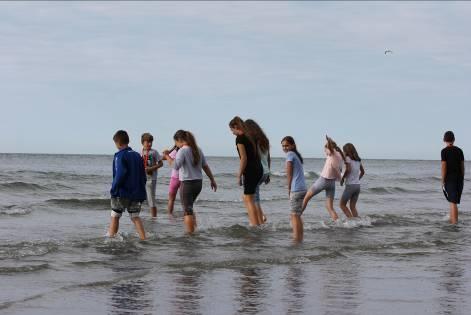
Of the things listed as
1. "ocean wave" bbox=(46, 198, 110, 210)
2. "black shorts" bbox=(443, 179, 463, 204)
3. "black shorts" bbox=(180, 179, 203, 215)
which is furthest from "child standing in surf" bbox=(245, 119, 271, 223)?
"ocean wave" bbox=(46, 198, 110, 210)

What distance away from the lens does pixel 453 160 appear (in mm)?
13773

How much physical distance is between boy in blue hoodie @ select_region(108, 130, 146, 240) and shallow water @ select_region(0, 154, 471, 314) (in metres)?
0.56

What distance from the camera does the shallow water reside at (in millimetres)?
6234

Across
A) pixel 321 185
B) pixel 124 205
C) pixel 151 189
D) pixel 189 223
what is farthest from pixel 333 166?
pixel 124 205

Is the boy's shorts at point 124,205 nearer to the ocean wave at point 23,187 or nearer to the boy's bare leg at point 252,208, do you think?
the boy's bare leg at point 252,208

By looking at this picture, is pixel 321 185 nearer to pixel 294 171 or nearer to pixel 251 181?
pixel 251 181

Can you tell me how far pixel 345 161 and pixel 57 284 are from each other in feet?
24.2

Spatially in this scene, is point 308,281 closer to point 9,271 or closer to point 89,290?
point 89,290

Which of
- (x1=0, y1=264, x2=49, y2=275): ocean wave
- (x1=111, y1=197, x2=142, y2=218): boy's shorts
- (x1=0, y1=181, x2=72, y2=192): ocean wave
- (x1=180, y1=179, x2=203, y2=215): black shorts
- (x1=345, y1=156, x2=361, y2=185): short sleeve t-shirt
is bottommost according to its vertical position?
(x1=0, y1=264, x2=49, y2=275): ocean wave

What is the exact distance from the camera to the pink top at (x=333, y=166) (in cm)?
1301

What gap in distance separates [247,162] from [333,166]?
2156 millimetres

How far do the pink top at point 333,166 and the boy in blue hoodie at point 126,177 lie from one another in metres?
3.95

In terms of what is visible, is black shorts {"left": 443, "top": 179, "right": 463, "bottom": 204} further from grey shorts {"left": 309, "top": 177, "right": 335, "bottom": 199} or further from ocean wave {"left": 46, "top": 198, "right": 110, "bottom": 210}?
ocean wave {"left": 46, "top": 198, "right": 110, "bottom": 210}

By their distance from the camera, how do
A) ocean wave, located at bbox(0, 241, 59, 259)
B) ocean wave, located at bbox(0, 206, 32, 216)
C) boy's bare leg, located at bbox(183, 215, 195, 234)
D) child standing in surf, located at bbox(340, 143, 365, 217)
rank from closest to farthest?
ocean wave, located at bbox(0, 241, 59, 259) < boy's bare leg, located at bbox(183, 215, 195, 234) < child standing in surf, located at bbox(340, 143, 365, 217) < ocean wave, located at bbox(0, 206, 32, 216)
